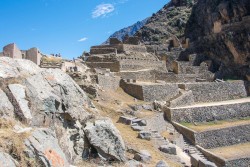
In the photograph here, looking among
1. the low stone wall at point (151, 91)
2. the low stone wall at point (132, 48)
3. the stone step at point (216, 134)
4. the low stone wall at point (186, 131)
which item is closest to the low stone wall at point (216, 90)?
the low stone wall at point (151, 91)

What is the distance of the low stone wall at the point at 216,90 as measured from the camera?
3094 centimetres

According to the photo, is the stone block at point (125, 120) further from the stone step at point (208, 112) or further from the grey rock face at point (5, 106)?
the grey rock face at point (5, 106)

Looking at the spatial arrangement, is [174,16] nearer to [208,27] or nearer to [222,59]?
[208,27]

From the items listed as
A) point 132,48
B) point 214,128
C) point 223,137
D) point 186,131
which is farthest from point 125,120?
point 132,48

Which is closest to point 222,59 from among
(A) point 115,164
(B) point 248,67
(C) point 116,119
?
(B) point 248,67

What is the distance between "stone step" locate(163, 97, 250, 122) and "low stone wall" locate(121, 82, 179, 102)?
230cm

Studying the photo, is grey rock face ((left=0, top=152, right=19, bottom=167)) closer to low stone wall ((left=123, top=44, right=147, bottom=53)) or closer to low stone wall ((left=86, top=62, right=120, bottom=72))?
low stone wall ((left=86, top=62, right=120, bottom=72))

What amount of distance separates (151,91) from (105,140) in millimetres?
15296

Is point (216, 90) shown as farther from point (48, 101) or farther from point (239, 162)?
point (48, 101)

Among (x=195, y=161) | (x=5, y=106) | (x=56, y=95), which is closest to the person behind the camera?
(x=5, y=106)

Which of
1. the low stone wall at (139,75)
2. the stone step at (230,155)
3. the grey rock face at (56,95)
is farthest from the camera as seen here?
the low stone wall at (139,75)

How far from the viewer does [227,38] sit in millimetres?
42500

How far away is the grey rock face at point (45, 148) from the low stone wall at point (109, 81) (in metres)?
16.2

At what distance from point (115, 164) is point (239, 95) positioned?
2380 centimetres
